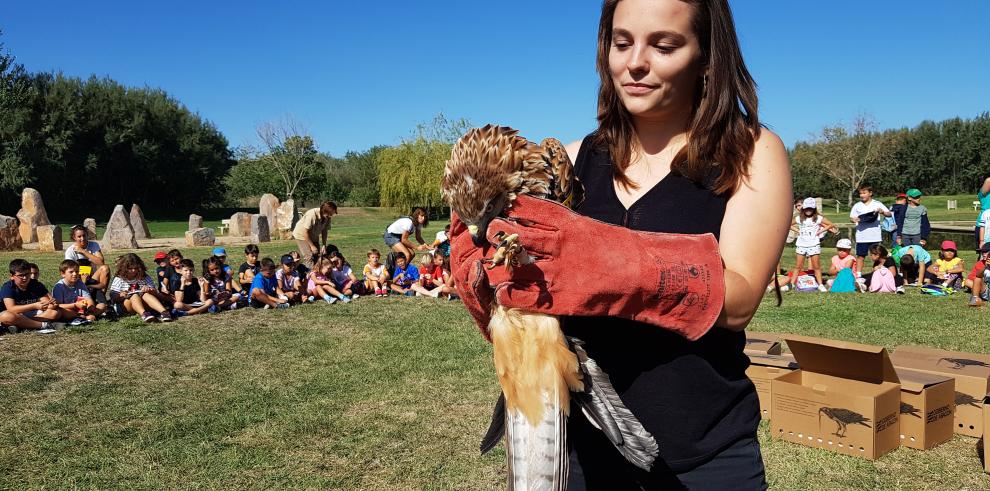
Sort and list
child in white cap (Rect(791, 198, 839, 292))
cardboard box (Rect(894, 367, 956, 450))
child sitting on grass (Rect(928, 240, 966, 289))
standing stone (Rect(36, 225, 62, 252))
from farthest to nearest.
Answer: standing stone (Rect(36, 225, 62, 252)), child in white cap (Rect(791, 198, 839, 292)), child sitting on grass (Rect(928, 240, 966, 289)), cardboard box (Rect(894, 367, 956, 450))

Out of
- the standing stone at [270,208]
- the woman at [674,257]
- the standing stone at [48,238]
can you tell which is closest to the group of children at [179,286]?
the woman at [674,257]

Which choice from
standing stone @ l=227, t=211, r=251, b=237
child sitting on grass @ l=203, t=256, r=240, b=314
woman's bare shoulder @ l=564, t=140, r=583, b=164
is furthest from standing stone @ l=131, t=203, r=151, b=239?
woman's bare shoulder @ l=564, t=140, r=583, b=164

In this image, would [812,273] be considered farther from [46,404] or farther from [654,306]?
[654,306]

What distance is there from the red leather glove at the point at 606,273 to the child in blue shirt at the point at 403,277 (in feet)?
39.5

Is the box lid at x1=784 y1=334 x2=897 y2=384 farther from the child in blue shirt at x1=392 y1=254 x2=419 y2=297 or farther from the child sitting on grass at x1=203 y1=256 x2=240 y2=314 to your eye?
the child sitting on grass at x1=203 y1=256 x2=240 y2=314

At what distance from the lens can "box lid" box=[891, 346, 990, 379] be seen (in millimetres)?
5797

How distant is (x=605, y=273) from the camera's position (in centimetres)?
135

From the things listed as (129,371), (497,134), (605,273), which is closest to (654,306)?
Answer: (605,273)

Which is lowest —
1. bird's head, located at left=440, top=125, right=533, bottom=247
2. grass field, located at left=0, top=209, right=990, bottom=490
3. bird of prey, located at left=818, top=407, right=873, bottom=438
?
grass field, located at left=0, top=209, right=990, bottom=490

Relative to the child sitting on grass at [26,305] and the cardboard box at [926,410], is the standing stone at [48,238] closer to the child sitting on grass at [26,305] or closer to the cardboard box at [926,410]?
the child sitting on grass at [26,305]

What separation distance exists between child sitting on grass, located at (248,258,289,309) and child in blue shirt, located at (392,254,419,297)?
2325 mm

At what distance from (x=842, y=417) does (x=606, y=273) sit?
4606 millimetres

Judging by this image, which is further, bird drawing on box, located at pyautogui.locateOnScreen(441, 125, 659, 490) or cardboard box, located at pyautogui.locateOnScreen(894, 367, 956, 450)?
cardboard box, located at pyautogui.locateOnScreen(894, 367, 956, 450)

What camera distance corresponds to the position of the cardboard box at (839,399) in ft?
16.5
